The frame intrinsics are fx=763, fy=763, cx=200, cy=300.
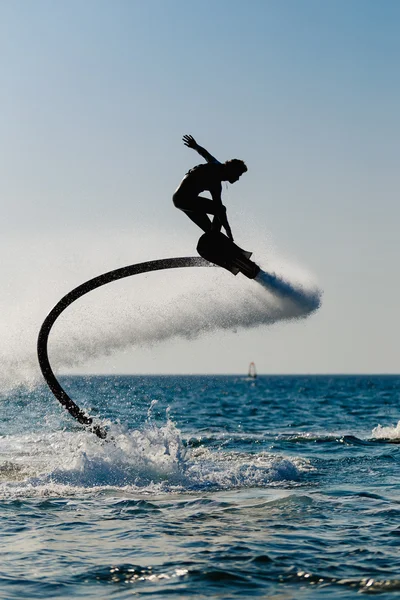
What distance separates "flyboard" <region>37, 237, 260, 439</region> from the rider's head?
1.06 meters

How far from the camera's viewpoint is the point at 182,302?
18.0 m

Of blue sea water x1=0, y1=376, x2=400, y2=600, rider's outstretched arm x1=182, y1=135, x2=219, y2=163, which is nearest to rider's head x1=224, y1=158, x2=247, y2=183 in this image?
rider's outstretched arm x1=182, y1=135, x2=219, y2=163

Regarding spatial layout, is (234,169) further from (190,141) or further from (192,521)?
(192,521)

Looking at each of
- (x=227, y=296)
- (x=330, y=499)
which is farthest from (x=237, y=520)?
(x=227, y=296)

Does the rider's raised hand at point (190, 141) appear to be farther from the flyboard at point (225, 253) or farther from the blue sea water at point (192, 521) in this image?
the blue sea water at point (192, 521)

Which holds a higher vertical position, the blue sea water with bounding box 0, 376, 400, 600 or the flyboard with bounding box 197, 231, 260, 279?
the flyboard with bounding box 197, 231, 260, 279

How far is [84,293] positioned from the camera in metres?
15.8

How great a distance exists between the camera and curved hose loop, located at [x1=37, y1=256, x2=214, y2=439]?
1512cm

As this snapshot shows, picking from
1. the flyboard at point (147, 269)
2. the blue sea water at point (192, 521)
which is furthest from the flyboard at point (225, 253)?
the blue sea water at point (192, 521)

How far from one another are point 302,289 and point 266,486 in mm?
3883

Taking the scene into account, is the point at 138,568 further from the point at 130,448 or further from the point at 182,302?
the point at 182,302

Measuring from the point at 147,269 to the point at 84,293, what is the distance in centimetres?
150

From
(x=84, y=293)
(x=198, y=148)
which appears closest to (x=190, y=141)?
(x=198, y=148)

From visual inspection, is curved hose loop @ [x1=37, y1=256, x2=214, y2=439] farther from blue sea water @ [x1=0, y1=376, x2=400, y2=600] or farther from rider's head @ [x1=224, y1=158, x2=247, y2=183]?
rider's head @ [x1=224, y1=158, x2=247, y2=183]
